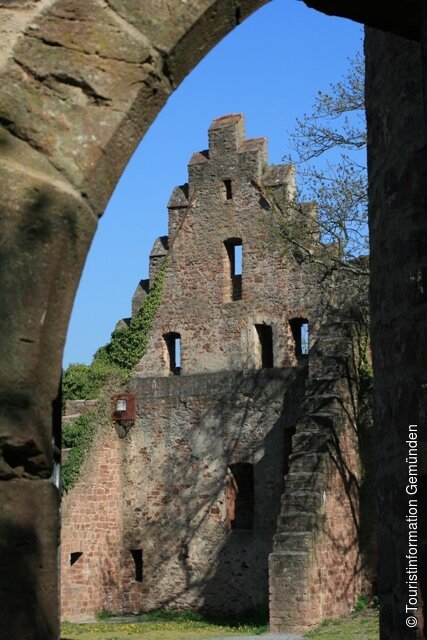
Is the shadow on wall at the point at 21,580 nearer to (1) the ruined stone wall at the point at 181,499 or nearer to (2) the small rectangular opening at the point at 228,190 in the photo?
(1) the ruined stone wall at the point at 181,499

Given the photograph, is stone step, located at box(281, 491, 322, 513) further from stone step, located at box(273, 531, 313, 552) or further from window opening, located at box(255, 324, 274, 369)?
window opening, located at box(255, 324, 274, 369)

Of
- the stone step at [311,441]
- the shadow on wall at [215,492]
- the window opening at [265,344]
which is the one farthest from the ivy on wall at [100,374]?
the stone step at [311,441]

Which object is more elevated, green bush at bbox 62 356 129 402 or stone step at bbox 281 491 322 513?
green bush at bbox 62 356 129 402

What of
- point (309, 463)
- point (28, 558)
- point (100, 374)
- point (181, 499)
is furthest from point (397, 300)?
point (100, 374)

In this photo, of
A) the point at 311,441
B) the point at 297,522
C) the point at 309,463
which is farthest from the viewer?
the point at 311,441

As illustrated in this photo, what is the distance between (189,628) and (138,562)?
3351 millimetres

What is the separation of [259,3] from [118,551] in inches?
832

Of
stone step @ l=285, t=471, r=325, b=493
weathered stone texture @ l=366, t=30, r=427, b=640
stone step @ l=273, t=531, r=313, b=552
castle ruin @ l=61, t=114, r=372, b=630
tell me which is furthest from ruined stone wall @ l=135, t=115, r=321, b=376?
weathered stone texture @ l=366, t=30, r=427, b=640

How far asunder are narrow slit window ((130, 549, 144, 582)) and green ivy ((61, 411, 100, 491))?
6.95ft

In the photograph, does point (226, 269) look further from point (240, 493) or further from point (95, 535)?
point (95, 535)

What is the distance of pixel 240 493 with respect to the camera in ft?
73.9

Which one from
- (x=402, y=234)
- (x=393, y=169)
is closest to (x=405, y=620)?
(x=402, y=234)

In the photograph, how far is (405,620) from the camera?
463 centimetres

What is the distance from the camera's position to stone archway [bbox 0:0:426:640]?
237 cm
